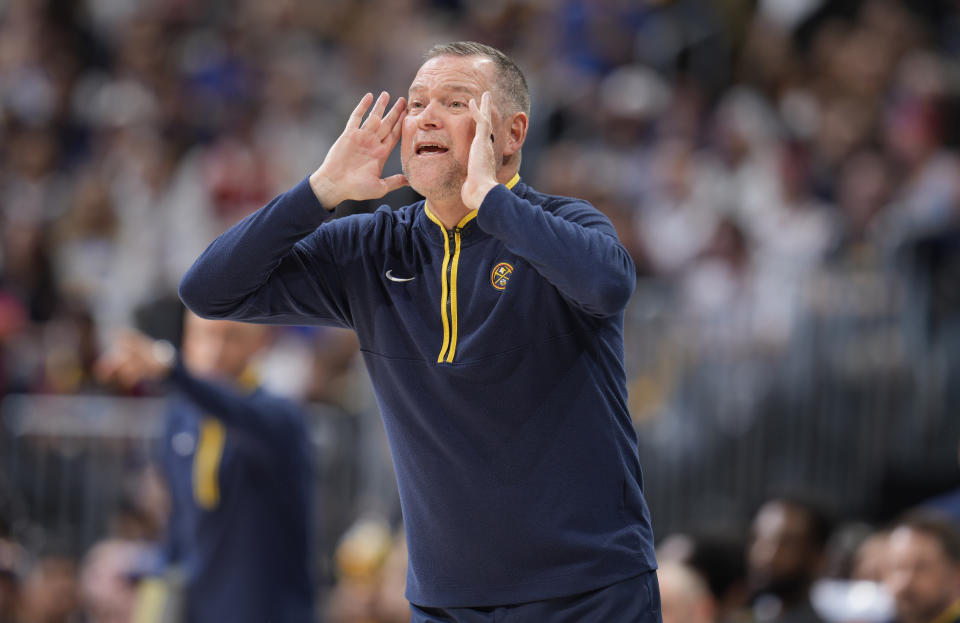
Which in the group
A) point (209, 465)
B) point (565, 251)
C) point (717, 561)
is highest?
point (565, 251)

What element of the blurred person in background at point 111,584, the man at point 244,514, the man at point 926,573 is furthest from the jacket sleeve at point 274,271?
the blurred person in background at point 111,584

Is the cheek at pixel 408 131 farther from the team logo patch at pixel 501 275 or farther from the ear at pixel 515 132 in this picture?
the team logo patch at pixel 501 275

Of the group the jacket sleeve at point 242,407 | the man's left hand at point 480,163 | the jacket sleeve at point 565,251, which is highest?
the man's left hand at point 480,163

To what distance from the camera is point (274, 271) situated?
12.2 feet

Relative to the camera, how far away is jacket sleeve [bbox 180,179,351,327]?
139 inches

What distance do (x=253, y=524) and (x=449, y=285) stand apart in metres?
3.06

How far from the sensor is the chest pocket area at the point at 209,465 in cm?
631

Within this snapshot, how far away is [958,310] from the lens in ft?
26.7

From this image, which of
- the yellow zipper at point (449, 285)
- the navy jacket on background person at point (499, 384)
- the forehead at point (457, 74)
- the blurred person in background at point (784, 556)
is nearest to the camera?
the navy jacket on background person at point (499, 384)

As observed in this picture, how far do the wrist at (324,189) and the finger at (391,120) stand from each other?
8.2 inches

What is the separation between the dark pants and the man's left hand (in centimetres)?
102

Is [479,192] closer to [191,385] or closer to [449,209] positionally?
[449,209]

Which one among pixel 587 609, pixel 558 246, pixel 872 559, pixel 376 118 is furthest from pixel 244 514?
pixel 558 246

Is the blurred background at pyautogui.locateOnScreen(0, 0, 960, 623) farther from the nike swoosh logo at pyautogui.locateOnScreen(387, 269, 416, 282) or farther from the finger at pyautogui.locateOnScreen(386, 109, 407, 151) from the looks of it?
the finger at pyautogui.locateOnScreen(386, 109, 407, 151)
